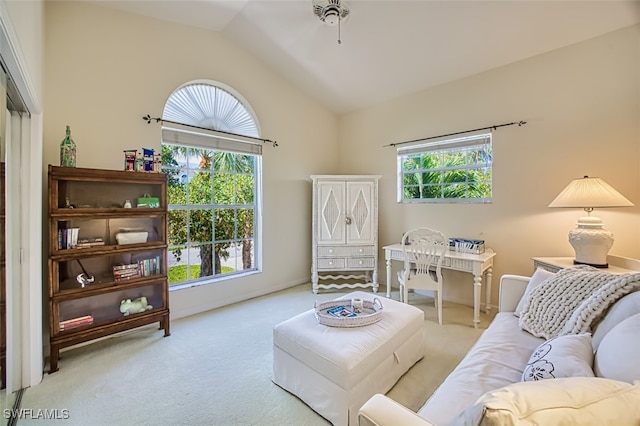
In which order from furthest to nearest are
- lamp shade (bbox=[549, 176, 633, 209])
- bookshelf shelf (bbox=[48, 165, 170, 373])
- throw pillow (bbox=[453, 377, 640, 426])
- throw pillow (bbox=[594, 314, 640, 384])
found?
1. lamp shade (bbox=[549, 176, 633, 209])
2. bookshelf shelf (bbox=[48, 165, 170, 373])
3. throw pillow (bbox=[594, 314, 640, 384])
4. throw pillow (bbox=[453, 377, 640, 426])

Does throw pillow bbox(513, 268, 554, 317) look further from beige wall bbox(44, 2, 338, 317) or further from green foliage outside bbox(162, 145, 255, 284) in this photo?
green foliage outside bbox(162, 145, 255, 284)

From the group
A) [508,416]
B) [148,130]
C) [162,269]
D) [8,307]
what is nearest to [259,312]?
[162,269]

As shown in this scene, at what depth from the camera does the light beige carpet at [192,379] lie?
1706 millimetres

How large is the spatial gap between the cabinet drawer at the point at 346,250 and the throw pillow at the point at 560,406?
330 centimetres

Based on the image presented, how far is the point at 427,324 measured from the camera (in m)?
2.95

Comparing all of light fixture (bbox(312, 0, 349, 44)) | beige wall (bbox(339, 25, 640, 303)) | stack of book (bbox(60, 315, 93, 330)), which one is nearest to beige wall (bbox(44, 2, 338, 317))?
stack of book (bbox(60, 315, 93, 330))

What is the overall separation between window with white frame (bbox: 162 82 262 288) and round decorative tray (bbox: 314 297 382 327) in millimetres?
1948

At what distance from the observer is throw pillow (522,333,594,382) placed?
101cm

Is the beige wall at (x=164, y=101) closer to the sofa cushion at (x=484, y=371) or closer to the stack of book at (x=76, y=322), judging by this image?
the stack of book at (x=76, y=322)

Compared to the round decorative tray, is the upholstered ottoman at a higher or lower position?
lower

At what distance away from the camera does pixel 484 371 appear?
4.42 ft

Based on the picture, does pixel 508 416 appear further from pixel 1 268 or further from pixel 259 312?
pixel 259 312

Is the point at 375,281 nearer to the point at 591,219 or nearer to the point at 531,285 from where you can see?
the point at 531,285

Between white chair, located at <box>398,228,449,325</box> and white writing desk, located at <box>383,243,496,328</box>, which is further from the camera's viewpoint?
white chair, located at <box>398,228,449,325</box>
